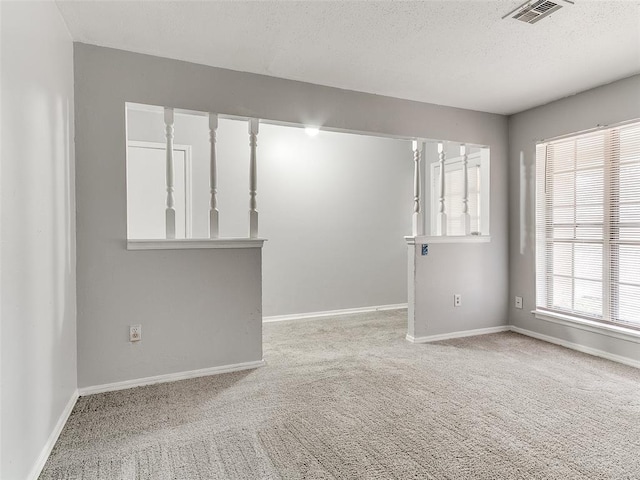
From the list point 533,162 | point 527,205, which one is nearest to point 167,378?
point 527,205

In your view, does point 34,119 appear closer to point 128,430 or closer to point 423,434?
point 128,430

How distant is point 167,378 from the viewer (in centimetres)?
273

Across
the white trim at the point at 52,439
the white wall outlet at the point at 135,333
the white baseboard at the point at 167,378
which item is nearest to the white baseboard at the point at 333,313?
the white baseboard at the point at 167,378

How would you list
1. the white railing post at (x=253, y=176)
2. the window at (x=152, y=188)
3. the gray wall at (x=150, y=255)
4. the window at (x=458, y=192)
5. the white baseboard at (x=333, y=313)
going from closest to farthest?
the gray wall at (x=150, y=255) → the white railing post at (x=253, y=176) → the window at (x=152, y=188) → the white baseboard at (x=333, y=313) → the window at (x=458, y=192)

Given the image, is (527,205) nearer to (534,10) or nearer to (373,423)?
(534,10)

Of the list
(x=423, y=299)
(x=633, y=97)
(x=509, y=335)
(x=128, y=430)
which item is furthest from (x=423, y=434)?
(x=633, y=97)

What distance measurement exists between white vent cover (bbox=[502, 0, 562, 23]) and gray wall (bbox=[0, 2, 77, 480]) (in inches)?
91.6

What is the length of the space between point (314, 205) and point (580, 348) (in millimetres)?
3028

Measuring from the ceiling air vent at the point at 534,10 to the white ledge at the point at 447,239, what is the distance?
189 cm

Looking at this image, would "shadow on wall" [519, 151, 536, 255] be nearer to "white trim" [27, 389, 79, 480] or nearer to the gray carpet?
the gray carpet

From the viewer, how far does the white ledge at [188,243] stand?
8.68ft

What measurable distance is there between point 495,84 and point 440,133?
67 cm

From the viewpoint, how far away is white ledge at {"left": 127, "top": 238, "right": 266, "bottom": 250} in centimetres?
264

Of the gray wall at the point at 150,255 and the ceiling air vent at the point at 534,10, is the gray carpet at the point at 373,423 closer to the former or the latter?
the gray wall at the point at 150,255
